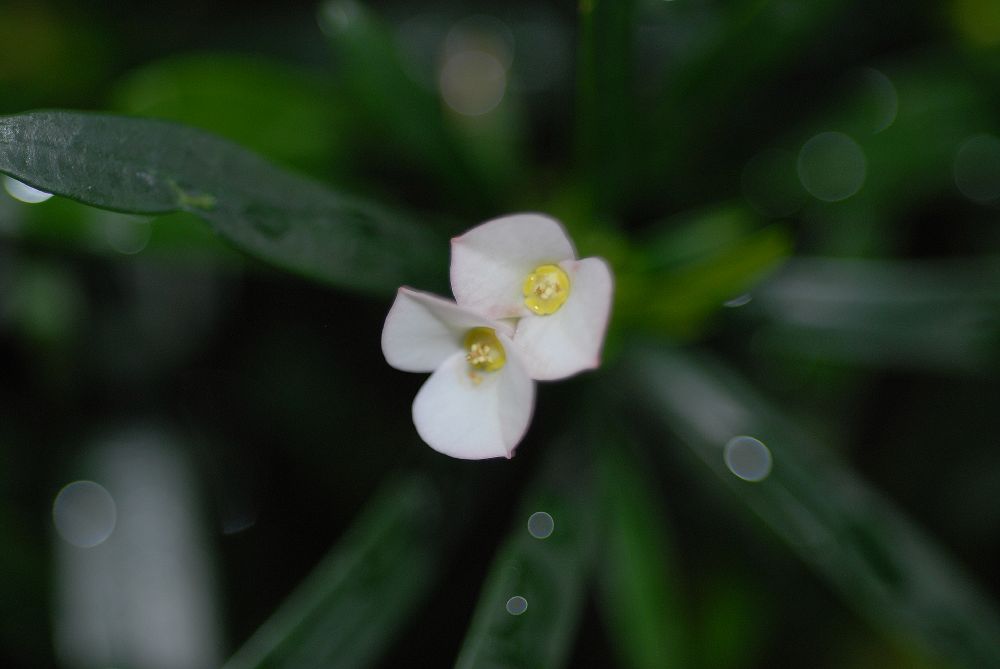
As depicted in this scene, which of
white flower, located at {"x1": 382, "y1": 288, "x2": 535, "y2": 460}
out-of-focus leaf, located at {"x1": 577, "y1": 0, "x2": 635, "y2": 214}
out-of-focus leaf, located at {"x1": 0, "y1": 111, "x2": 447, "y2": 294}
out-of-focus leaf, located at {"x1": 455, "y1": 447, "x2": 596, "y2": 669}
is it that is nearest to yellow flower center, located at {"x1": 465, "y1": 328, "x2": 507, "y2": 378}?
white flower, located at {"x1": 382, "y1": 288, "x2": 535, "y2": 460}

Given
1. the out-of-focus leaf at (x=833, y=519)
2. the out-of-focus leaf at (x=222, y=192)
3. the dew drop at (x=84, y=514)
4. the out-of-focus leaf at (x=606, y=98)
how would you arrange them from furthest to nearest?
the dew drop at (x=84, y=514) < the out-of-focus leaf at (x=833, y=519) < the out-of-focus leaf at (x=606, y=98) < the out-of-focus leaf at (x=222, y=192)

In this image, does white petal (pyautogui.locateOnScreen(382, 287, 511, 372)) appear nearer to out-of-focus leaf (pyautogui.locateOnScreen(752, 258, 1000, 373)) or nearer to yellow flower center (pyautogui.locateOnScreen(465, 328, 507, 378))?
yellow flower center (pyautogui.locateOnScreen(465, 328, 507, 378))

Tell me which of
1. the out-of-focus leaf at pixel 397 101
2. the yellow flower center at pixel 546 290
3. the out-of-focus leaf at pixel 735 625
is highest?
the out-of-focus leaf at pixel 397 101

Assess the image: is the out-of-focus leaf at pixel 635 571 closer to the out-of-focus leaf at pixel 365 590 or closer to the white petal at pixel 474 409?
the out-of-focus leaf at pixel 365 590

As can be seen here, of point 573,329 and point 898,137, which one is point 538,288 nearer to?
point 573,329

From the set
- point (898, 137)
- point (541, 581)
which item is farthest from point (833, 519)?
point (898, 137)

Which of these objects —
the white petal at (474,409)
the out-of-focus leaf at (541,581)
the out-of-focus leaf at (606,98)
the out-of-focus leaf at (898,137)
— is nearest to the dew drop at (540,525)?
the out-of-focus leaf at (541,581)

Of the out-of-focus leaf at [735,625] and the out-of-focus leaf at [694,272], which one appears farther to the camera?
the out-of-focus leaf at [735,625]

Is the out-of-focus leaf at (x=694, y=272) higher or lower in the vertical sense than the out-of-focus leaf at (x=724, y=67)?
lower
